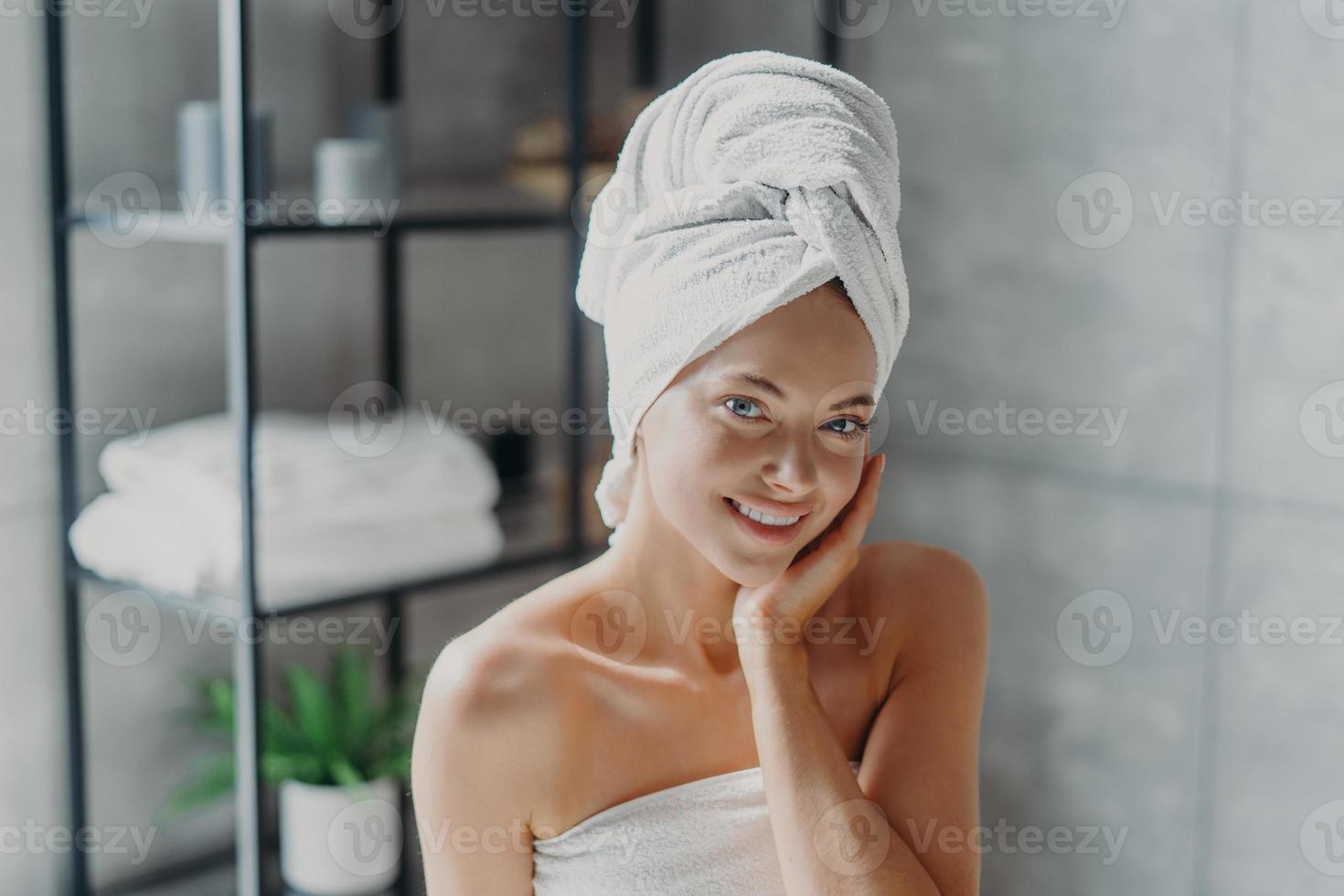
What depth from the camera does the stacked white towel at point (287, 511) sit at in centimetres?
156

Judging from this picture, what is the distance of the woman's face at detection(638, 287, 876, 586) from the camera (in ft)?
2.75

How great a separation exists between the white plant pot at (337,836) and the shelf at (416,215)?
70 cm

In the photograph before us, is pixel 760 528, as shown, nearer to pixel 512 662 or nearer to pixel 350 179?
pixel 512 662

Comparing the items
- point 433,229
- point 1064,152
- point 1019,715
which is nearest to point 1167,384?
point 1064,152

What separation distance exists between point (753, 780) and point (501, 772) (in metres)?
0.19

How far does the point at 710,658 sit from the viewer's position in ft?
3.26

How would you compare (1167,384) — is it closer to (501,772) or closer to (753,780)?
(753,780)

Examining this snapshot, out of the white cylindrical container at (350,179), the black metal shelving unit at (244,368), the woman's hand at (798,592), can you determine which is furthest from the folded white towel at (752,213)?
the white cylindrical container at (350,179)

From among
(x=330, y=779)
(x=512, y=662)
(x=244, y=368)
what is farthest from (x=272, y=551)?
(x=512, y=662)

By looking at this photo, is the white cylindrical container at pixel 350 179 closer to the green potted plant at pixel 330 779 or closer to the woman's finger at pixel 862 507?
the green potted plant at pixel 330 779

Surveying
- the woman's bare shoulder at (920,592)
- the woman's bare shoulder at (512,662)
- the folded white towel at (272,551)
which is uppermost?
the woman's bare shoulder at (920,592)

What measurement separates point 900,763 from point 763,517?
0.71 feet

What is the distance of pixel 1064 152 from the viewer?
1829mm

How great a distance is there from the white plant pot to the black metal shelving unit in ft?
0.22
